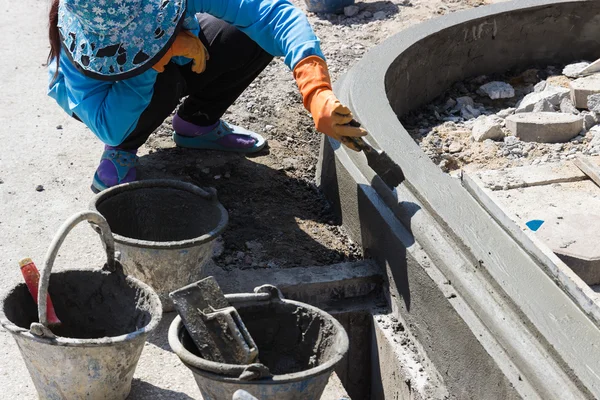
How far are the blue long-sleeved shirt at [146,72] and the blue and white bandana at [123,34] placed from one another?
0.39 ft

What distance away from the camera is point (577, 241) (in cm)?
314

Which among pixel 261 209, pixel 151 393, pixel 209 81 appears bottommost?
pixel 261 209

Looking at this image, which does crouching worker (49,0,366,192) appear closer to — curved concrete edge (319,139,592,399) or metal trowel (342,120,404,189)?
metal trowel (342,120,404,189)

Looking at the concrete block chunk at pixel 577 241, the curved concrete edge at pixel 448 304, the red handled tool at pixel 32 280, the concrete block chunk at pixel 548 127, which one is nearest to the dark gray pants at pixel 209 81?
the curved concrete edge at pixel 448 304

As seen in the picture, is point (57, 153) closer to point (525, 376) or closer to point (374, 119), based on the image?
point (374, 119)

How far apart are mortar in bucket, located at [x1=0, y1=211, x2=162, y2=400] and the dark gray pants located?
1.11 meters

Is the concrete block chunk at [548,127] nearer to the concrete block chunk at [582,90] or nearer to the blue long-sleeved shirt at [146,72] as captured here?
the concrete block chunk at [582,90]

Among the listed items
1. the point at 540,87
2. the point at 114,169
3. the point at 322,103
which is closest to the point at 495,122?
the point at 540,87

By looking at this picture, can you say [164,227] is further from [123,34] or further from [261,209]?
[123,34]

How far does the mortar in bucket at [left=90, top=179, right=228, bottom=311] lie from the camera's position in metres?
2.92

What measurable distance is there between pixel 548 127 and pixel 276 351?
2.29 metres

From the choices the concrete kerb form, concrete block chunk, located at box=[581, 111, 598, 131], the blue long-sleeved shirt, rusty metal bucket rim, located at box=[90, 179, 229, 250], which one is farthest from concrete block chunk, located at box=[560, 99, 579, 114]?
rusty metal bucket rim, located at box=[90, 179, 229, 250]

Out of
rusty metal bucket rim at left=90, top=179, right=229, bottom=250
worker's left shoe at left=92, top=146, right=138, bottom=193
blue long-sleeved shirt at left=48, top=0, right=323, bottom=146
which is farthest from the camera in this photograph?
worker's left shoe at left=92, top=146, right=138, bottom=193

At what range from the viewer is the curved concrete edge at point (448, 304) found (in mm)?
2387
